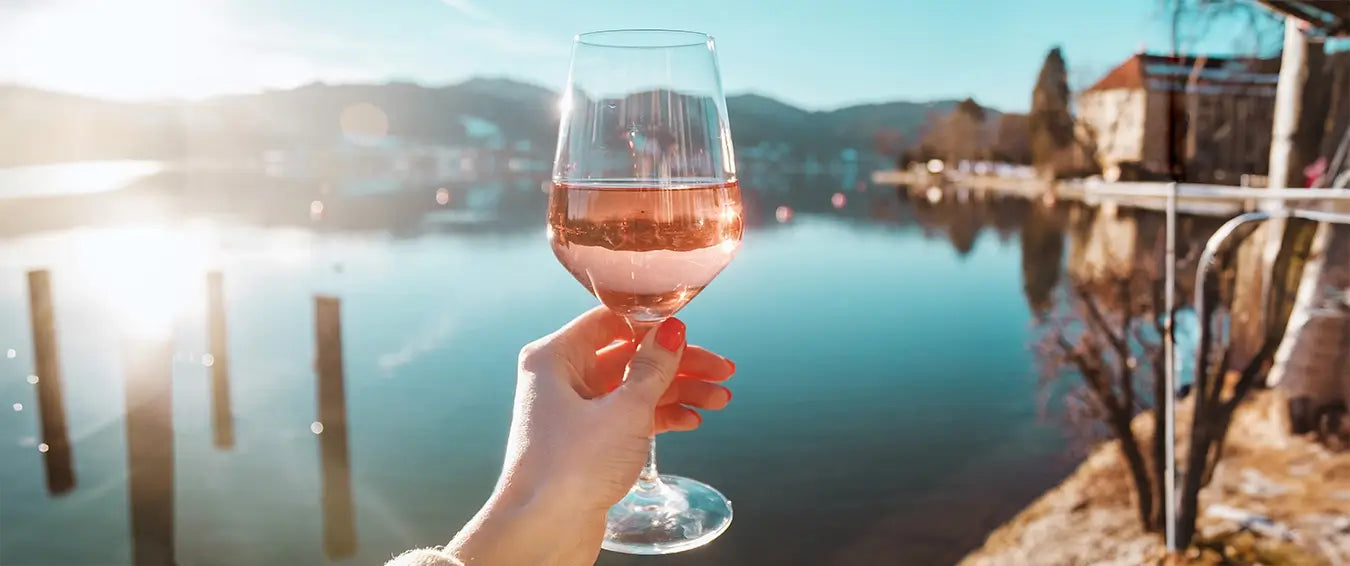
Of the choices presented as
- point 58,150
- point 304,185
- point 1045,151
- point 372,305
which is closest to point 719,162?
point 372,305

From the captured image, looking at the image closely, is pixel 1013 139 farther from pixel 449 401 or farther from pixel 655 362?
pixel 655 362

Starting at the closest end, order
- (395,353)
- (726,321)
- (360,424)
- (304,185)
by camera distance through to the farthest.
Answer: (360,424), (395,353), (726,321), (304,185)

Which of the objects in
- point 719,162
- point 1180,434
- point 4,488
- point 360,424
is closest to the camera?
point 719,162

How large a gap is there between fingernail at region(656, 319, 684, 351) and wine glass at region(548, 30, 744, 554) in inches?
1.4

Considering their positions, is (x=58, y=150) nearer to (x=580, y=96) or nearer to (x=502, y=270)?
(x=502, y=270)

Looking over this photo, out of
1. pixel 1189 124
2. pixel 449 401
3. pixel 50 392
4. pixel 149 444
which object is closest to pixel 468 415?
pixel 449 401

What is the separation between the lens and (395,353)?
674 inches

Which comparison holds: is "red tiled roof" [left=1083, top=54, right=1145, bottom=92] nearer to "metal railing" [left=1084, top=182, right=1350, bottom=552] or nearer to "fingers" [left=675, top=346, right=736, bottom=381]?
"metal railing" [left=1084, top=182, right=1350, bottom=552]

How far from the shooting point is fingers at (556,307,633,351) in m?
1.32

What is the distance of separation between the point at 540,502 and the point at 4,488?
12.7 metres

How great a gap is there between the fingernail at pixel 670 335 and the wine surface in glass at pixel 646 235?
0.15 ft

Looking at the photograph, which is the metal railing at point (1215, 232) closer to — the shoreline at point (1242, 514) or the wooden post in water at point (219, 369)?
the shoreline at point (1242, 514)

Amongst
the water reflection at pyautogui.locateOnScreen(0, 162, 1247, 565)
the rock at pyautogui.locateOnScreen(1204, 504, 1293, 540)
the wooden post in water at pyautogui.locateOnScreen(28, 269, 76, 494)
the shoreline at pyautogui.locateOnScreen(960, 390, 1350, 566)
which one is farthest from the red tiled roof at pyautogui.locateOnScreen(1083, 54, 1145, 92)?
the wooden post in water at pyautogui.locateOnScreen(28, 269, 76, 494)

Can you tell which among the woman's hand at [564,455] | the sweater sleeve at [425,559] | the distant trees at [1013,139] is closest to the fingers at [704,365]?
the woman's hand at [564,455]
